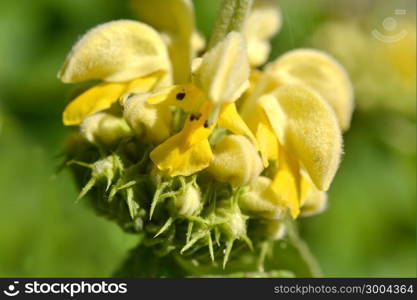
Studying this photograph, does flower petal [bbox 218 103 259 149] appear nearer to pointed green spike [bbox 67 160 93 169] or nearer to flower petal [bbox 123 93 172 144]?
flower petal [bbox 123 93 172 144]

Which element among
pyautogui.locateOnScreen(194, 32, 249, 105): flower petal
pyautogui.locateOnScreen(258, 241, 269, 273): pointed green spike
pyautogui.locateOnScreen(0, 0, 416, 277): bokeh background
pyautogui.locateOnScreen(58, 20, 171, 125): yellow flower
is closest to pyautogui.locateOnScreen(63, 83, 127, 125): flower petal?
pyautogui.locateOnScreen(58, 20, 171, 125): yellow flower

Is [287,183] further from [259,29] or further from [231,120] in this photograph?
[259,29]

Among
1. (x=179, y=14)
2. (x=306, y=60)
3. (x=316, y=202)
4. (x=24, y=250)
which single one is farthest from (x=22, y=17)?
(x=316, y=202)

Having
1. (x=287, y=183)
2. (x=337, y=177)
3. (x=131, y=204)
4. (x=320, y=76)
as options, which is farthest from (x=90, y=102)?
(x=337, y=177)

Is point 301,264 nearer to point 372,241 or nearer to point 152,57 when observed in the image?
point 152,57

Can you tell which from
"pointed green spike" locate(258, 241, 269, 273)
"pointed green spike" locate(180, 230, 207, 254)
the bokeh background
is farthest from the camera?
the bokeh background

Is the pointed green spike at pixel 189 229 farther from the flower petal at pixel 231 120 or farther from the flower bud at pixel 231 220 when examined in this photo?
the flower petal at pixel 231 120
